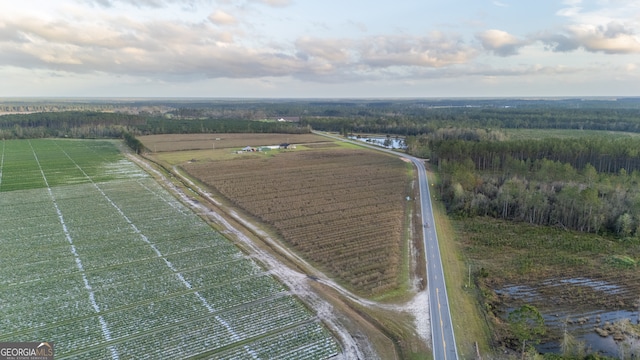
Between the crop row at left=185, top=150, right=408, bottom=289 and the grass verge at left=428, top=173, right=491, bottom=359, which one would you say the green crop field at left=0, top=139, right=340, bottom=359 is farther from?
the grass verge at left=428, top=173, right=491, bottom=359

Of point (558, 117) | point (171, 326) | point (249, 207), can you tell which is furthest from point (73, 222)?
point (558, 117)

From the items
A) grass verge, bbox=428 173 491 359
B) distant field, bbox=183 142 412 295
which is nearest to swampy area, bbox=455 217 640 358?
grass verge, bbox=428 173 491 359

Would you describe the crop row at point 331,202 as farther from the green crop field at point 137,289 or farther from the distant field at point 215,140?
the distant field at point 215,140

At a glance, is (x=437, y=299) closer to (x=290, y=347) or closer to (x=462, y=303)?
(x=462, y=303)

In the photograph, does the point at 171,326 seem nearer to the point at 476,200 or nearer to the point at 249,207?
the point at 249,207

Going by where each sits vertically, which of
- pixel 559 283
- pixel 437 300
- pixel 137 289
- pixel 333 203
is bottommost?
pixel 559 283

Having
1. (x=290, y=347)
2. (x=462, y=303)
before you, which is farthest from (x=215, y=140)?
(x=290, y=347)
